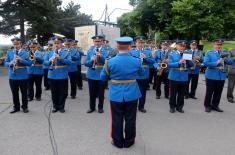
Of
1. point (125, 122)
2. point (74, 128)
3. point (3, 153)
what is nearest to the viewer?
point (3, 153)

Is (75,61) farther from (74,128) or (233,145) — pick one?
(233,145)

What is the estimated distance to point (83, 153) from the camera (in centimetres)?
527

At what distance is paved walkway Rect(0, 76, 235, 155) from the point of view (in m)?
5.45

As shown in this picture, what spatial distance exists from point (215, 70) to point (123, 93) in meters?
3.61

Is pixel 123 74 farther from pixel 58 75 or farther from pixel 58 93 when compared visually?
pixel 58 93

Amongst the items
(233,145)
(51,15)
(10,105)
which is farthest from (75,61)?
(51,15)

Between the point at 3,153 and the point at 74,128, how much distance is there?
5.63ft

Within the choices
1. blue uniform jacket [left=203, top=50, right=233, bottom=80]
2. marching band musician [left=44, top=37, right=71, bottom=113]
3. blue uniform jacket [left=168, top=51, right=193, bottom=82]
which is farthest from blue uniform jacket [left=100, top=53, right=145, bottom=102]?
blue uniform jacket [left=203, top=50, right=233, bottom=80]

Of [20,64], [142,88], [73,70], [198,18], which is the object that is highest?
[198,18]

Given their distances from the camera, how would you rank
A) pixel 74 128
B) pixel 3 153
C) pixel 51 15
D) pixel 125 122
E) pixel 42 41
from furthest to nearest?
pixel 42 41 < pixel 51 15 < pixel 74 128 < pixel 125 122 < pixel 3 153

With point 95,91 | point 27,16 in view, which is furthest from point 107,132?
point 27,16

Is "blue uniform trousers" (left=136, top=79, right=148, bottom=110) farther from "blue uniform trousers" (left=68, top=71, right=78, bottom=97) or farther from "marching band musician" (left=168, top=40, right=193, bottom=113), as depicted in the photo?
"blue uniform trousers" (left=68, top=71, right=78, bottom=97)

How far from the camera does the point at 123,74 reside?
5.46 m

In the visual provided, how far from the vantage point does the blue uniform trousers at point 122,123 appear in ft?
18.3
